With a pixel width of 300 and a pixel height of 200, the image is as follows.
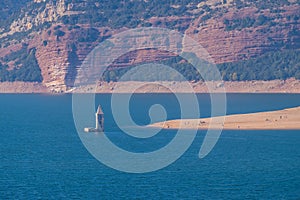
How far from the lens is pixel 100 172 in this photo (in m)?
108

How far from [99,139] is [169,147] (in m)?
12.8

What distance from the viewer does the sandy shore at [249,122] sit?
15388cm

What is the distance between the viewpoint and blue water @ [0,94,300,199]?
96.6 meters

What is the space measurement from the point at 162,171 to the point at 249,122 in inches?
2007

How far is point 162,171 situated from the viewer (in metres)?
109

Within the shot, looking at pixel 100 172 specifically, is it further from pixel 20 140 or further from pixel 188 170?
pixel 20 140

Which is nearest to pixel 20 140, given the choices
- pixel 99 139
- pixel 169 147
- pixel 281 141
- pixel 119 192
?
pixel 99 139

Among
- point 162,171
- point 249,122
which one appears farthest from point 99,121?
point 162,171

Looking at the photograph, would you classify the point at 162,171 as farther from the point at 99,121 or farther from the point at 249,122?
the point at 249,122

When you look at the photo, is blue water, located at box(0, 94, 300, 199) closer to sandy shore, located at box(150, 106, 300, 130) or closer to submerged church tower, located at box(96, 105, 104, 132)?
submerged church tower, located at box(96, 105, 104, 132)

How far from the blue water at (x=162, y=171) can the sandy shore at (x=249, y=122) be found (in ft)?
19.9

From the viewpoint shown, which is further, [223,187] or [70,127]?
[70,127]

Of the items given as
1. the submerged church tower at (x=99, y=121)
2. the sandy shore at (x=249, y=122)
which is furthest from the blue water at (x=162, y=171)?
the sandy shore at (x=249, y=122)

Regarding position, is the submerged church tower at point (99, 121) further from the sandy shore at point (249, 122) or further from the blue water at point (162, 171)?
the sandy shore at point (249, 122)
